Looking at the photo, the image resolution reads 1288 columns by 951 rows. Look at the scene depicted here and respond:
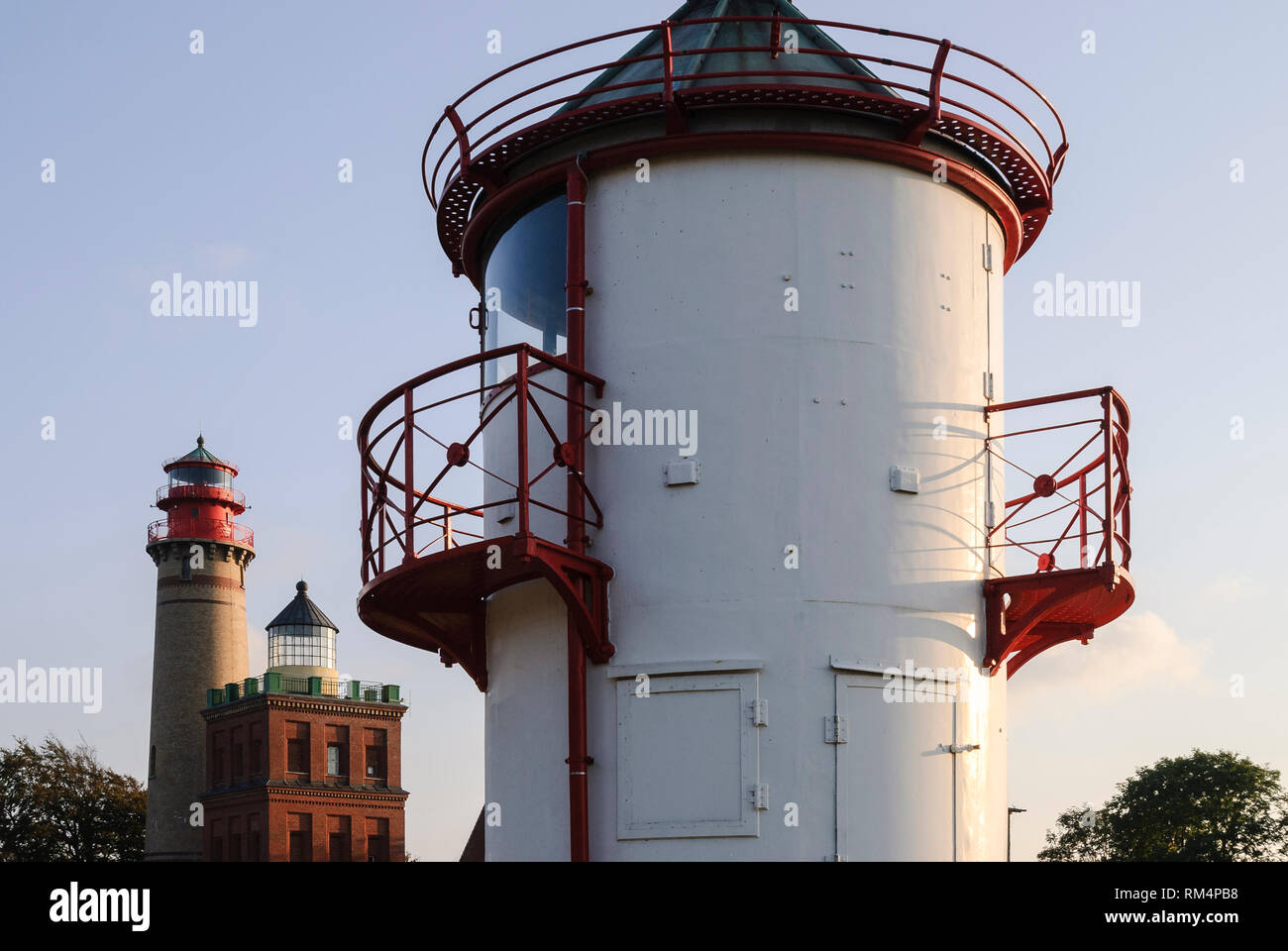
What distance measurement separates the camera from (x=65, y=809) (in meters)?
83.5

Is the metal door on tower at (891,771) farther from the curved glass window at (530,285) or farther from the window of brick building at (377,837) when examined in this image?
the window of brick building at (377,837)

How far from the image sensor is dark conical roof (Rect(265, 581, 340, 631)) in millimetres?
87444

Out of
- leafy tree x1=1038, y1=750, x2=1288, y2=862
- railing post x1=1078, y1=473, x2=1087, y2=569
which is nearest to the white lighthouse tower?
railing post x1=1078, y1=473, x2=1087, y2=569

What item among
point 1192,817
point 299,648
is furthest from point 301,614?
point 1192,817

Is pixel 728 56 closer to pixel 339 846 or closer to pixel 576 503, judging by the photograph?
pixel 576 503

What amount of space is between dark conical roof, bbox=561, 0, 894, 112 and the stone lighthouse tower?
6949cm

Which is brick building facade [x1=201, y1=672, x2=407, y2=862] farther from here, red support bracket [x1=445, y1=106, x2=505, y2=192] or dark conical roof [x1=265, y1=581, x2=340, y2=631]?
red support bracket [x1=445, y1=106, x2=505, y2=192]

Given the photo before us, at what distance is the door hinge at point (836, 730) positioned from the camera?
1481 centimetres

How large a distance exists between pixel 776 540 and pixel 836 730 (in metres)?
1.77
